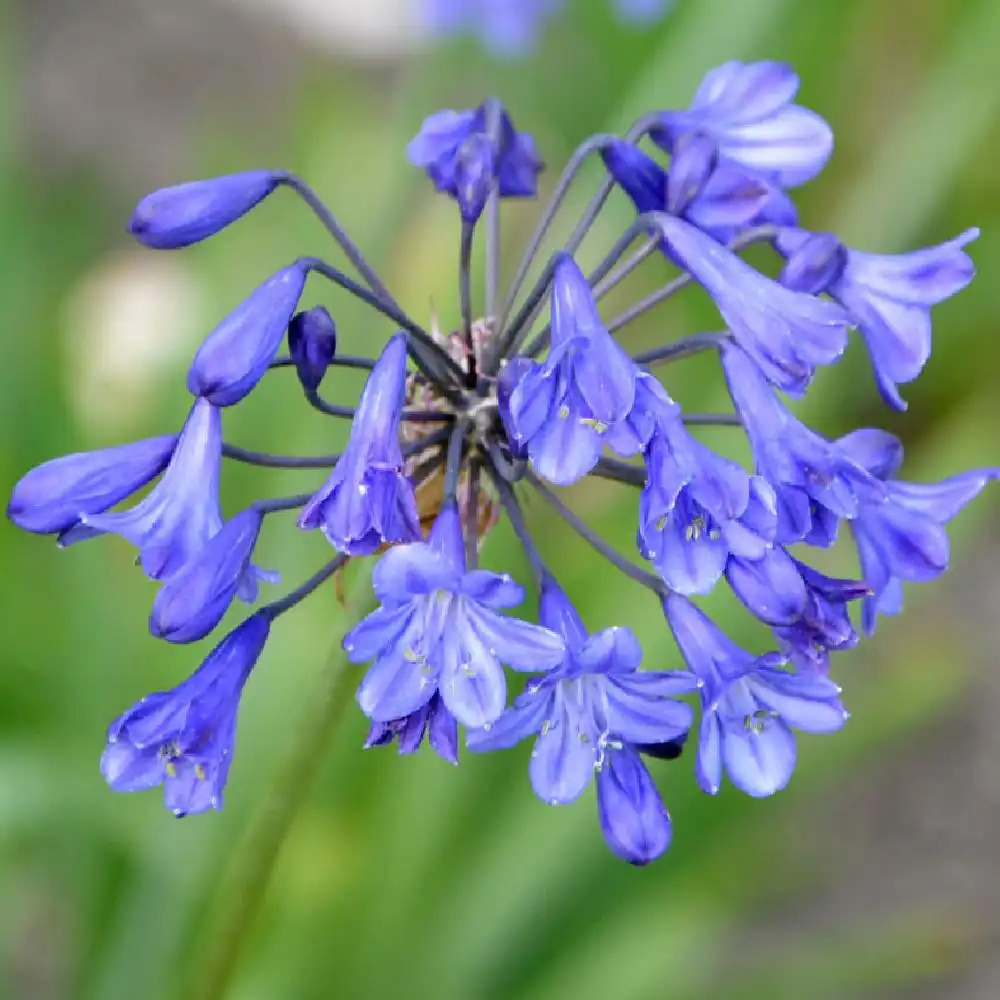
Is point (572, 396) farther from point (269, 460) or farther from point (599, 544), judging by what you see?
point (269, 460)

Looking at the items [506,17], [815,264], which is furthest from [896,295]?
[506,17]

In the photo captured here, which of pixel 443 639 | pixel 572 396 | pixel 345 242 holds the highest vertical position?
pixel 345 242

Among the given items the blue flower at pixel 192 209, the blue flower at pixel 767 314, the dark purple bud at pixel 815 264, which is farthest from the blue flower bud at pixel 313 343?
the dark purple bud at pixel 815 264

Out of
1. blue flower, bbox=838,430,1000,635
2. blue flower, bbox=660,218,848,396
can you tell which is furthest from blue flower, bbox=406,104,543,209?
blue flower, bbox=838,430,1000,635

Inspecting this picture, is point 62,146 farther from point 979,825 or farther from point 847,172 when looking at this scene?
point 979,825

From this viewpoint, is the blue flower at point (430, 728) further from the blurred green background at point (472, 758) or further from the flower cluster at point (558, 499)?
the blurred green background at point (472, 758)

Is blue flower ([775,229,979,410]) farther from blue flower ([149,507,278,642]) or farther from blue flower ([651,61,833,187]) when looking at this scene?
blue flower ([149,507,278,642])

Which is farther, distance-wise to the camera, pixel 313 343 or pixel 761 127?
pixel 761 127
